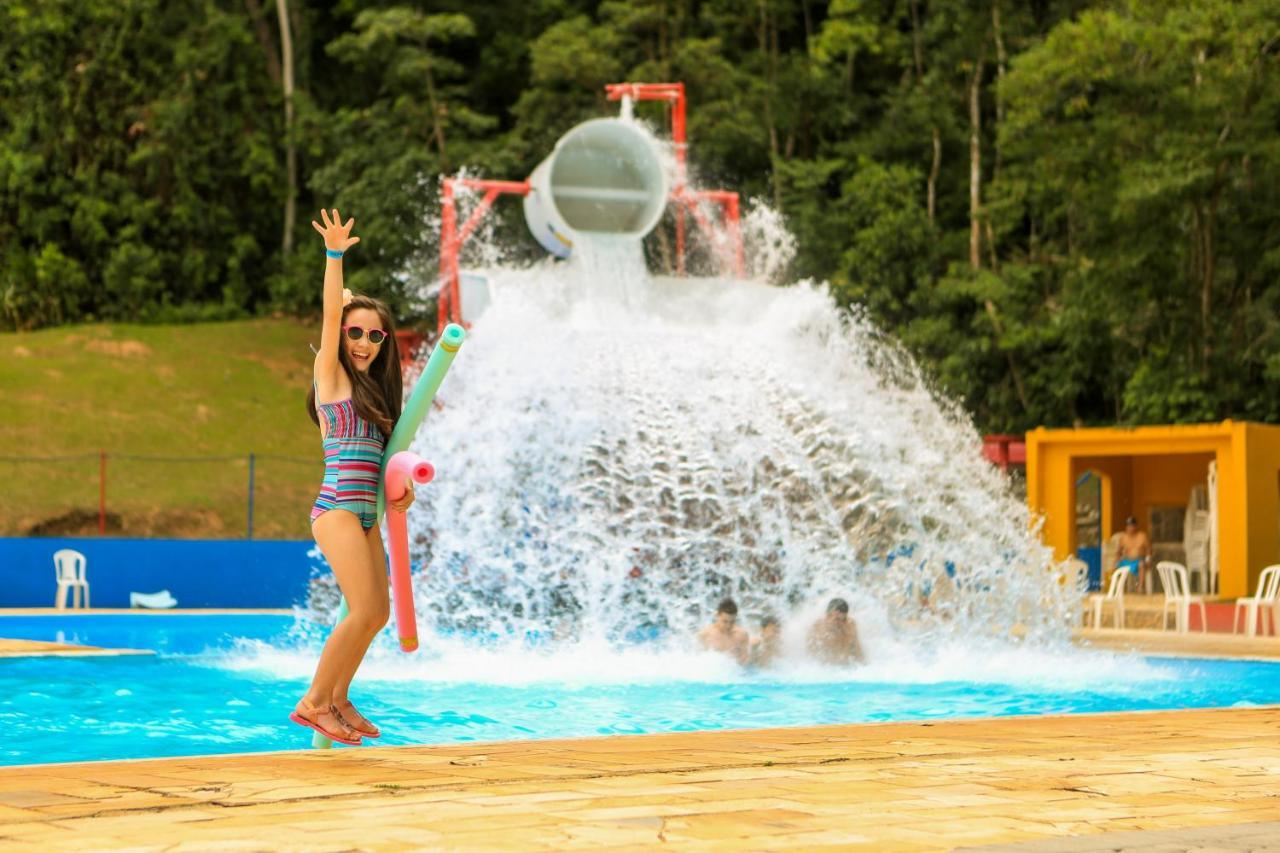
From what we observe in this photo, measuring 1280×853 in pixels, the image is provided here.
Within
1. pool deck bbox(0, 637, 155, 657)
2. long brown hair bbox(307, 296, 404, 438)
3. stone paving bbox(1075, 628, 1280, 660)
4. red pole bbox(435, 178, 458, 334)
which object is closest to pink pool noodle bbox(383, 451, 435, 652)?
long brown hair bbox(307, 296, 404, 438)

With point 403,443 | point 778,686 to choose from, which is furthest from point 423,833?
point 778,686

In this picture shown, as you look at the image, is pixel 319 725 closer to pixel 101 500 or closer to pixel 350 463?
pixel 350 463

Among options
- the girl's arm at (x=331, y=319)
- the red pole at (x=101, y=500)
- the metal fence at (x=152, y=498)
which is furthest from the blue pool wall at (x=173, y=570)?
the girl's arm at (x=331, y=319)

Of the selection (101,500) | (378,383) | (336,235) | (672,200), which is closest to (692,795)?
(378,383)

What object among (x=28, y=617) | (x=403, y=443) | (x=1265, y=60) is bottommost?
(x=28, y=617)

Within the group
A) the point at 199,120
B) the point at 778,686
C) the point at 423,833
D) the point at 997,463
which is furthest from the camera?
the point at 199,120

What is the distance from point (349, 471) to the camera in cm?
503

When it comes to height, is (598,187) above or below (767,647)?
above

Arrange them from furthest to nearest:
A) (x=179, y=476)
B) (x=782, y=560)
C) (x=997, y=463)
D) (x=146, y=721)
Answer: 1. (x=179, y=476)
2. (x=997, y=463)
3. (x=782, y=560)
4. (x=146, y=721)

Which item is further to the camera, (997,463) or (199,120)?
(199,120)

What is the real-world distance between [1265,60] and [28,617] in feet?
61.3

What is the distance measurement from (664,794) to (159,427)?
27.5m

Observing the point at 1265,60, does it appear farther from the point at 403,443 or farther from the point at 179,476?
the point at 403,443

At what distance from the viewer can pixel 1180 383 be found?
24.4 meters
